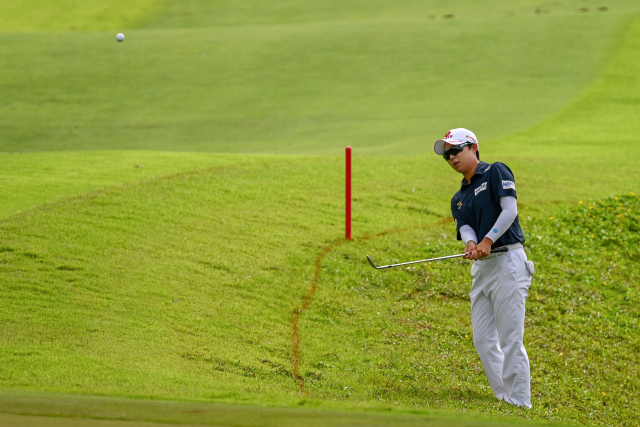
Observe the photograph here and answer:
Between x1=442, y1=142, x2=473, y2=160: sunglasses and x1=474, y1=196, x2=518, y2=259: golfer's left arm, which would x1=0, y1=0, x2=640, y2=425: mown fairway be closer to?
x1=474, y1=196, x2=518, y2=259: golfer's left arm

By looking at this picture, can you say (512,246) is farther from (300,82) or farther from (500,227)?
(300,82)

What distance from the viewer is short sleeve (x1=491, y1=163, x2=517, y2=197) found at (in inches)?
230

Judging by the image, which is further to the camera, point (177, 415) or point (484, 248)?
point (484, 248)

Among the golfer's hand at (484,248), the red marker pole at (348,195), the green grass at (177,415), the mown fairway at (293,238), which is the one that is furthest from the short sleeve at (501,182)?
the red marker pole at (348,195)

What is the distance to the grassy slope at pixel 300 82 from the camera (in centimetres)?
1997

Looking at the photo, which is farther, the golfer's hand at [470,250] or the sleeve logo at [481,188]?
the sleeve logo at [481,188]

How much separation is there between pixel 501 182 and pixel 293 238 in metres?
5.02

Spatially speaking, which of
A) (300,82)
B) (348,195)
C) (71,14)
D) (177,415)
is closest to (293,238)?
(348,195)

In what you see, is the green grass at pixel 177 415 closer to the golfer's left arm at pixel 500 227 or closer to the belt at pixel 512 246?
the golfer's left arm at pixel 500 227

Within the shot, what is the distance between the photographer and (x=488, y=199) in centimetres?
602

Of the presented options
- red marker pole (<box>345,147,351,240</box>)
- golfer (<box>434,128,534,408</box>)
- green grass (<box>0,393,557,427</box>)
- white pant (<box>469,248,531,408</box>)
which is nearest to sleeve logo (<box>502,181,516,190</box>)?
golfer (<box>434,128,534,408</box>)

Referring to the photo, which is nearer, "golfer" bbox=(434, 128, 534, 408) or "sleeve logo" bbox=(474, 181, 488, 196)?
"golfer" bbox=(434, 128, 534, 408)

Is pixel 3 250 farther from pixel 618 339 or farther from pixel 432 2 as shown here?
pixel 432 2

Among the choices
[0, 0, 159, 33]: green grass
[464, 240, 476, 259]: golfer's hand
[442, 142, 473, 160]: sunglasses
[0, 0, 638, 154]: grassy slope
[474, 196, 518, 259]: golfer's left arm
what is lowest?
[464, 240, 476, 259]: golfer's hand
